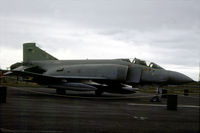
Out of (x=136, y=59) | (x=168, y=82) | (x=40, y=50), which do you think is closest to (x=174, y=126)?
(x=168, y=82)

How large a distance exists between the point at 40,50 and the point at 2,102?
31.9 ft

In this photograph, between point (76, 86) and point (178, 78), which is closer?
point (178, 78)

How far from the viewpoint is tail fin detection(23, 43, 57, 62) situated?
17750 millimetres

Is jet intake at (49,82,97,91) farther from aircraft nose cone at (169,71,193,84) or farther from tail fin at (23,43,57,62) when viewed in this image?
tail fin at (23,43,57,62)

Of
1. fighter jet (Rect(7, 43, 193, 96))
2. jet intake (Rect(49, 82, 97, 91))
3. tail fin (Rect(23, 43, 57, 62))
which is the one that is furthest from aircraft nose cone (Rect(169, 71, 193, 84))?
tail fin (Rect(23, 43, 57, 62))

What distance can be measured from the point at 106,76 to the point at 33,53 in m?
7.57

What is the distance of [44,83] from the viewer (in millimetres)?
14188

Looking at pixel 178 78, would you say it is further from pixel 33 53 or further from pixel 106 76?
pixel 33 53

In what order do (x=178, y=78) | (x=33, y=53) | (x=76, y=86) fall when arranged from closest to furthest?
(x=178, y=78), (x=76, y=86), (x=33, y=53)

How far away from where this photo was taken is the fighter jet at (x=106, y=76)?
12.9 metres

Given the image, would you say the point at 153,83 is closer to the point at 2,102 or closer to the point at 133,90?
the point at 133,90

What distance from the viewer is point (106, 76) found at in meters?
13.3

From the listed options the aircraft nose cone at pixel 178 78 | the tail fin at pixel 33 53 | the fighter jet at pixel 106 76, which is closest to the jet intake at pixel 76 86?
the fighter jet at pixel 106 76

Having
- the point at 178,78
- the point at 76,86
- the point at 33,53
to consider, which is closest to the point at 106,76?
the point at 76,86
